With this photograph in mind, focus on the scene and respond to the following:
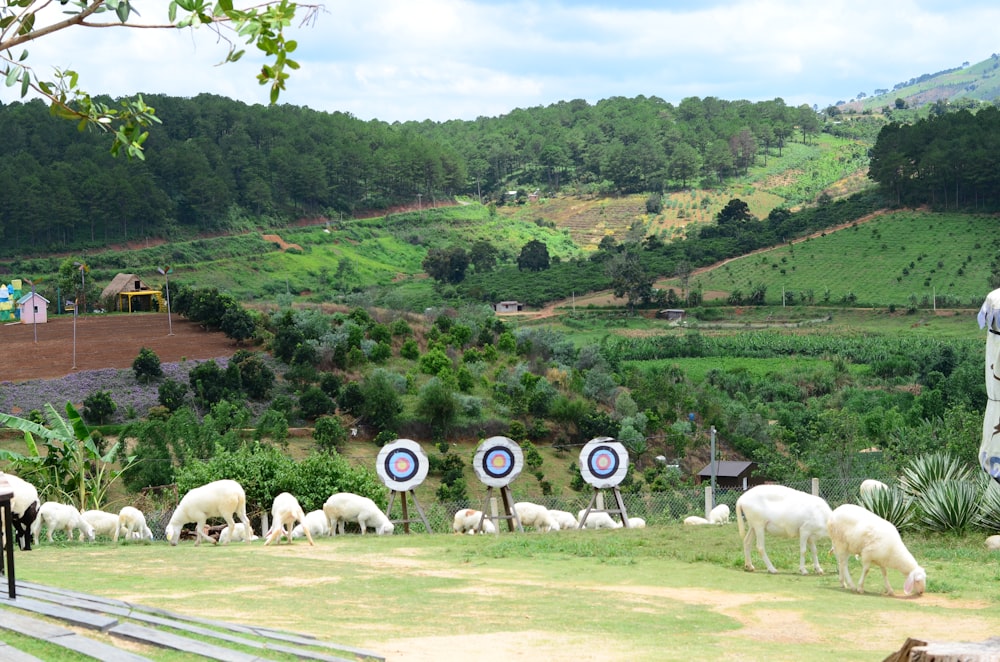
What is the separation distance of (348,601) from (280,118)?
127528mm

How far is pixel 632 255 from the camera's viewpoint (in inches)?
3858

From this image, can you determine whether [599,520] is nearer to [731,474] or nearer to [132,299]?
[731,474]

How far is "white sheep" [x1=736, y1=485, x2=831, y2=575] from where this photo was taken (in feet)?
46.8

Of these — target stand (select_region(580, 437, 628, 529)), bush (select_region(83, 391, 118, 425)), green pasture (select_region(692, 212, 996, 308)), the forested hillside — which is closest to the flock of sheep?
target stand (select_region(580, 437, 628, 529))

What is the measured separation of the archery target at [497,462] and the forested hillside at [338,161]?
2873 inches

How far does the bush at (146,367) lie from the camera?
156ft

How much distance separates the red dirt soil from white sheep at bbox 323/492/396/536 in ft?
101

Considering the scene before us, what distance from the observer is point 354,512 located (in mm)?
21688

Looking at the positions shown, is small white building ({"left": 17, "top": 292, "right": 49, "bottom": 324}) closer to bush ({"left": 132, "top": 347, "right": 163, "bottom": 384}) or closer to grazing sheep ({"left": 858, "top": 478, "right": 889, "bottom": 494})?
bush ({"left": 132, "top": 347, "right": 163, "bottom": 384})

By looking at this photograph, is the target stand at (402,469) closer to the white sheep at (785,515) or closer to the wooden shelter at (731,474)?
the white sheep at (785,515)

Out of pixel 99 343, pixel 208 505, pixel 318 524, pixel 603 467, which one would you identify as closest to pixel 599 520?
pixel 603 467

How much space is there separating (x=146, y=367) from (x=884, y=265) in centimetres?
5902

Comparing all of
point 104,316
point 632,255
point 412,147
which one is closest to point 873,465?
point 104,316

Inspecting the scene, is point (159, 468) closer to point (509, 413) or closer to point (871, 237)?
point (509, 413)
